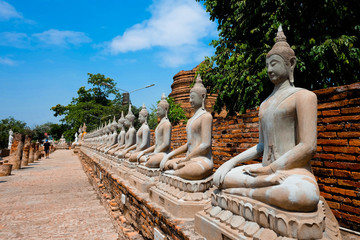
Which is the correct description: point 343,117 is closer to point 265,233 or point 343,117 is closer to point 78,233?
point 265,233

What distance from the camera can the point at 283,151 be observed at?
233 centimetres

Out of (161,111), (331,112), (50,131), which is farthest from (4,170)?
(50,131)

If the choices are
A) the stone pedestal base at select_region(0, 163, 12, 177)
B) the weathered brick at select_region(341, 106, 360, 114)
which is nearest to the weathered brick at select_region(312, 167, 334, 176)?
the weathered brick at select_region(341, 106, 360, 114)

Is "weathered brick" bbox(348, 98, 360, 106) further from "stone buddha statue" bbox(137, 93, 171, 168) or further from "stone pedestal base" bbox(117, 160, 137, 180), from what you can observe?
"stone pedestal base" bbox(117, 160, 137, 180)

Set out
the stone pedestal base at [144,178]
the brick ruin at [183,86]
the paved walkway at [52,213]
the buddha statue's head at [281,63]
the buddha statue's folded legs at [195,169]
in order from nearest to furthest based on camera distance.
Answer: the buddha statue's head at [281,63] → the buddha statue's folded legs at [195,169] → the stone pedestal base at [144,178] → the paved walkway at [52,213] → the brick ruin at [183,86]

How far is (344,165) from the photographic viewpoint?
3.54 meters

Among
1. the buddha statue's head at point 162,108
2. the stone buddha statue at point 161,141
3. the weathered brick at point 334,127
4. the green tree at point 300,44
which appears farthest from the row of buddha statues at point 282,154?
the green tree at point 300,44

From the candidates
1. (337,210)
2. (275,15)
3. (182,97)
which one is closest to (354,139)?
(337,210)

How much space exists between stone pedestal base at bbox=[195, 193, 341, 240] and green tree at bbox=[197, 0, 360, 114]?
14.5ft

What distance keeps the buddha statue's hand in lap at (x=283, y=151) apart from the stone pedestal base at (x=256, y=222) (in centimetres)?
7

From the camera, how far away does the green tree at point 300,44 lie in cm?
597

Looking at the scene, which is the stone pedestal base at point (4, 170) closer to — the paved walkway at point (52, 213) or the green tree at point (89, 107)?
the paved walkway at point (52, 213)

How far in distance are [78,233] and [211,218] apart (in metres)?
3.67

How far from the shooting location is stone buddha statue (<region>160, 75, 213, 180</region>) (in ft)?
10.9
